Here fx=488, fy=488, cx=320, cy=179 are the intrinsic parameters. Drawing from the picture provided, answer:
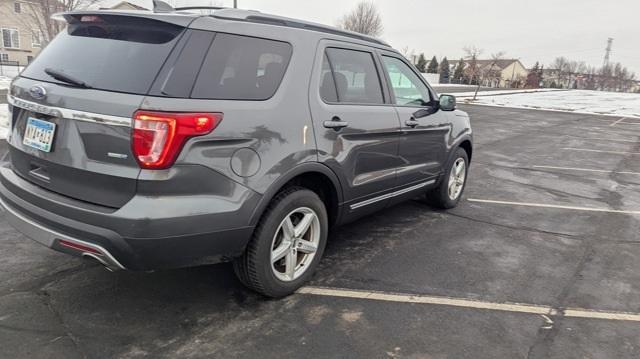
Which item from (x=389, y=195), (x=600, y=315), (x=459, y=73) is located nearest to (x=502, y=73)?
(x=459, y=73)

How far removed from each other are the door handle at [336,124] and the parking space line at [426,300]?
1182 mm

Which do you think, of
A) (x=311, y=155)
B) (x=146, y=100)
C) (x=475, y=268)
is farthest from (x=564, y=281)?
(x=146, y=100)

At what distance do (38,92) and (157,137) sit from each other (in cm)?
92

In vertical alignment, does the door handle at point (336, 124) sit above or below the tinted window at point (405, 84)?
below

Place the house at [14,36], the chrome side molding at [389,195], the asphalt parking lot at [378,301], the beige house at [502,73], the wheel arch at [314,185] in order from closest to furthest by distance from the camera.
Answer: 1. the asphalt parking lot at [378,301]
2. the wheel arch at [314,185]
3. the chrome side molding at [389,195]
4. the house at [14,36]
5. the beige house at [502,73]

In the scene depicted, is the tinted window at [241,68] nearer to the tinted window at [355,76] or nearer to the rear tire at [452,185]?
the tinted window at [355,76]

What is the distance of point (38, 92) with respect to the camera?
2.84 metres

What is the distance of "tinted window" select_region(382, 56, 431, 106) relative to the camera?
14.4 feet

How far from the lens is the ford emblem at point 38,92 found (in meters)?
2.81

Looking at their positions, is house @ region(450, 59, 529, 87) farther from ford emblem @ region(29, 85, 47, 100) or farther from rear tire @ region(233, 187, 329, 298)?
ford emblem @ region(29, 85, 47, 100)

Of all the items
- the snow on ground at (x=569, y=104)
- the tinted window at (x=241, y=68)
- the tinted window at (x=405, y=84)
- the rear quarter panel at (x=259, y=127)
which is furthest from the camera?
the snow on ground at (x=569, y=104)

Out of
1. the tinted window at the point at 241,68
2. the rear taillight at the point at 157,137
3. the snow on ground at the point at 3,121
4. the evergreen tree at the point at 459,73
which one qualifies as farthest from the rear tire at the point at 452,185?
the evergreen tree at the point at 459,73

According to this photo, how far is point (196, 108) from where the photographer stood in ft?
8.53

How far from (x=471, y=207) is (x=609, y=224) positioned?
1534 mm
